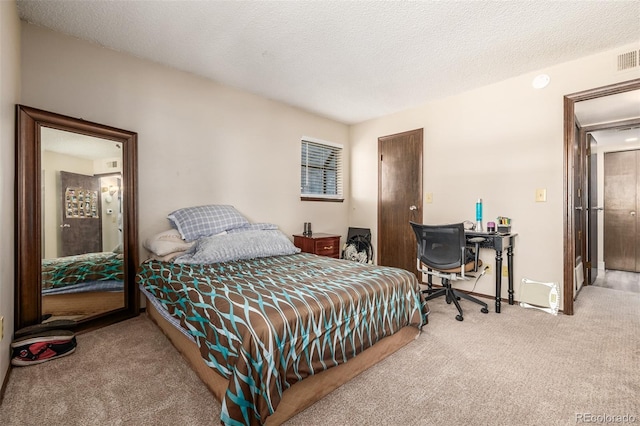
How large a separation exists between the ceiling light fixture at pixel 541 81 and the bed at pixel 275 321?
2582mm

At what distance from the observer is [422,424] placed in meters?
1.38

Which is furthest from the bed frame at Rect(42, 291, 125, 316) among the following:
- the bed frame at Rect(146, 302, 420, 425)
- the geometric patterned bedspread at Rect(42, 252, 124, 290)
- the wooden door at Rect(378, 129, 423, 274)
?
the wooden door at Rect(378, 129, 423, 274)

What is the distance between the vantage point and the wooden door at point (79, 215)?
2.35 m

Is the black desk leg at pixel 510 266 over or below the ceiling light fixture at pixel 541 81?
below

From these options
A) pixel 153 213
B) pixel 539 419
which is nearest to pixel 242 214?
pixel 153 213

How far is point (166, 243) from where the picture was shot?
8.68 ft

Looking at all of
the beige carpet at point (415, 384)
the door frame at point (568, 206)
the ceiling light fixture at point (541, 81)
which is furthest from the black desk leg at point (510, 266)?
the ceiling light fixture at point (541, 81)

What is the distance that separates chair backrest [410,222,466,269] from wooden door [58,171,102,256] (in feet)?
10.1

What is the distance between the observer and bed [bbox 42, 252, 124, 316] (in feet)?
7.48

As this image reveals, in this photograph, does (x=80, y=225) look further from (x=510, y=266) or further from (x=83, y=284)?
(x=510, y=266)

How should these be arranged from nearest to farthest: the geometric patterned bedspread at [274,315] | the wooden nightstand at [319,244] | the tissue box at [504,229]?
1. the geometric patterned bedspread at [274,315]
2. the tissue box at [504,229]
3. the wooden nightstand at [319,244]

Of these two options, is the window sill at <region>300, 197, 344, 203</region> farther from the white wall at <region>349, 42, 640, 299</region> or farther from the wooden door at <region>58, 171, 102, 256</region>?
the wooden door at <region>58, 171, 102, 256</region>

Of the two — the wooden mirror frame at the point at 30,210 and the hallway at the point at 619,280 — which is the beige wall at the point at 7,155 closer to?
the wooden mirror frame at the point at 30,210

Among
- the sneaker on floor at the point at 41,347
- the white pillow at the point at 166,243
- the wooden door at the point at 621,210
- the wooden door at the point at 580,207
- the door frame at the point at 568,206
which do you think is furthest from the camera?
the wooden door at the point at 621,210
